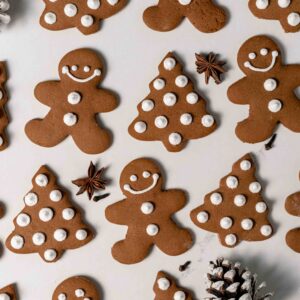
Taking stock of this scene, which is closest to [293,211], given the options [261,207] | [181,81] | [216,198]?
[261,207]

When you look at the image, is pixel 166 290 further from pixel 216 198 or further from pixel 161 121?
pixel 161 121

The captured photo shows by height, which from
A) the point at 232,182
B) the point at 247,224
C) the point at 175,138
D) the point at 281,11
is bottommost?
the point at 247,224

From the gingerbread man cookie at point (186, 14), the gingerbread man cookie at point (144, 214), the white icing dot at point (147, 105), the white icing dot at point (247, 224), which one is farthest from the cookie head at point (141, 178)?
the gingerbread man cookie at point (186, 14)

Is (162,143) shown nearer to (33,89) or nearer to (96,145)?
(96,145)

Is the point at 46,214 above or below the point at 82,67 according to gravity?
below

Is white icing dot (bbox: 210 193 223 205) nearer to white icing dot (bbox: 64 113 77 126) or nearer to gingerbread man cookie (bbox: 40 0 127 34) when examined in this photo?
white icing dot (bbox: 64 113 77 126)

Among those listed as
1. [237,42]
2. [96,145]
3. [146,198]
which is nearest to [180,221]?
[146,198]
